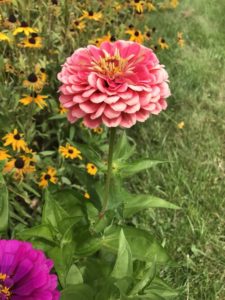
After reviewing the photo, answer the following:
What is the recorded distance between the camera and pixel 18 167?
5.19 feet

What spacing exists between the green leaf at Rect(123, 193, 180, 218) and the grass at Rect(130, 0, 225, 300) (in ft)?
0.59

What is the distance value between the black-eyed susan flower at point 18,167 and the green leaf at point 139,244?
43 centimetres

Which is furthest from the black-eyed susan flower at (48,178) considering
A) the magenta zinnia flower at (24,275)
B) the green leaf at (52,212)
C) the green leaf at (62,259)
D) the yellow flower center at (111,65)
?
the magenta zinnia flower at (24,275)

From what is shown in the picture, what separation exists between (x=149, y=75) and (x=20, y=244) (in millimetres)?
452

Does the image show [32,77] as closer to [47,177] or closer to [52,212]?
[47,177]

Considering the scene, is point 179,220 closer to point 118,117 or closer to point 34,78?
point 34,78

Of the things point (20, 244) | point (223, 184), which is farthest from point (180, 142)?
point (20, 244)

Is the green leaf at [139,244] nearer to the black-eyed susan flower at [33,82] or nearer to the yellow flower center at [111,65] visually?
the yellow flower center at [111,65]

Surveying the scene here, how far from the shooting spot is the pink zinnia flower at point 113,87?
100cm

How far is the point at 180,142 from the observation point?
→ 2434 mm

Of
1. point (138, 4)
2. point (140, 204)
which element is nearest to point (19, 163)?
point (140, 204)

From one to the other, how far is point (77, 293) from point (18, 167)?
0.61m

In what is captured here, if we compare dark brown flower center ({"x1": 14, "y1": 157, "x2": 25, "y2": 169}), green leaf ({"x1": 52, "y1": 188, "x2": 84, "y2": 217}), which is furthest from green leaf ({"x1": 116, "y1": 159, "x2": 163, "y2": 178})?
dark brown flower center ({"x1": 14, "y1": 157, "x2": 25, "y2": 169})

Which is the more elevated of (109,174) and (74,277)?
(109,174)
